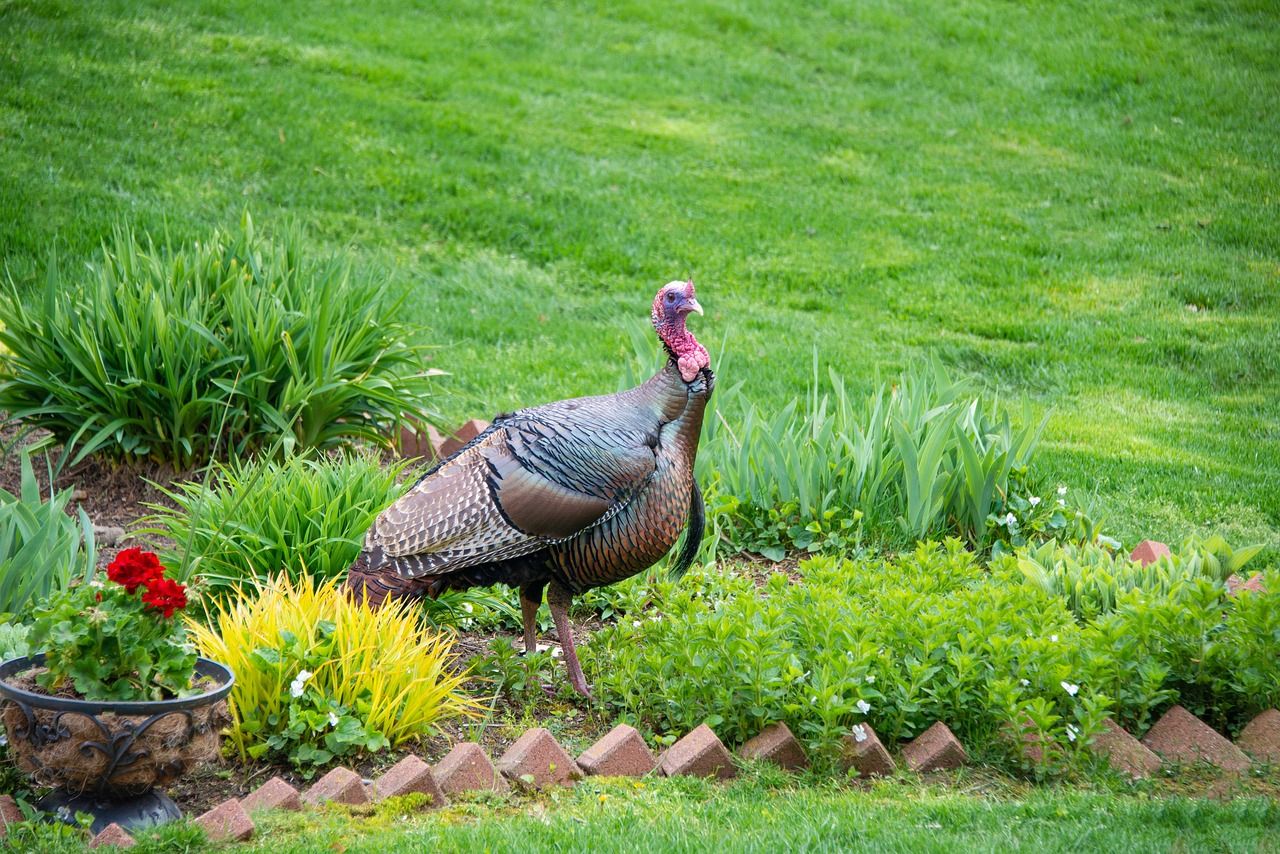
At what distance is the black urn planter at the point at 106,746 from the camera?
113 inches

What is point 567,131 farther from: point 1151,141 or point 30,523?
point 30,523

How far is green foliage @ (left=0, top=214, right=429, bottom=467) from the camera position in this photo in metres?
5.28

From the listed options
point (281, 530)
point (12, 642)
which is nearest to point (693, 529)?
point (281, 530)

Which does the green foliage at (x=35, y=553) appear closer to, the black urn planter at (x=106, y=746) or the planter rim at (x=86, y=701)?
the planter rim at (x=86, y=701)

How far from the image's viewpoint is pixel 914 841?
9.64 ft

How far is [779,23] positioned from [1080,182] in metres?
5.41

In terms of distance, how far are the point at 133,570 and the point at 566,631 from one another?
160 centimetres

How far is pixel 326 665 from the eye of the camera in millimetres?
3504

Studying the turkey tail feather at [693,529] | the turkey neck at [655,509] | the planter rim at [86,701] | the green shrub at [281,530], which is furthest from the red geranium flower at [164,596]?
the turkey tail feather at [693,529]

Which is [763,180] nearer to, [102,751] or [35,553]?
[35,553]

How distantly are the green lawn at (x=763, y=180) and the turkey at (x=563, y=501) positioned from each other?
257 centimetres

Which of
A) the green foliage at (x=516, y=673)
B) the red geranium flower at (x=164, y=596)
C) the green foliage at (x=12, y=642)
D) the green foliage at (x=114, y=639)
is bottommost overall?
the green foliage at (x=516, y=673)

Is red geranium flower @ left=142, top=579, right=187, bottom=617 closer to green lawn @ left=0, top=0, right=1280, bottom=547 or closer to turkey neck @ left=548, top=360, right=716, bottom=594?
turkey neck @ left=548, top=360, right=716, bottom=594

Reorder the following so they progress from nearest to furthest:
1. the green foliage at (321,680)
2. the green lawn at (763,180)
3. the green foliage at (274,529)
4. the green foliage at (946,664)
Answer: the green foliage at (321,680) → the green foliage at (946,664) → the green foliage at (274,529) → the green lawn at (763,180)
